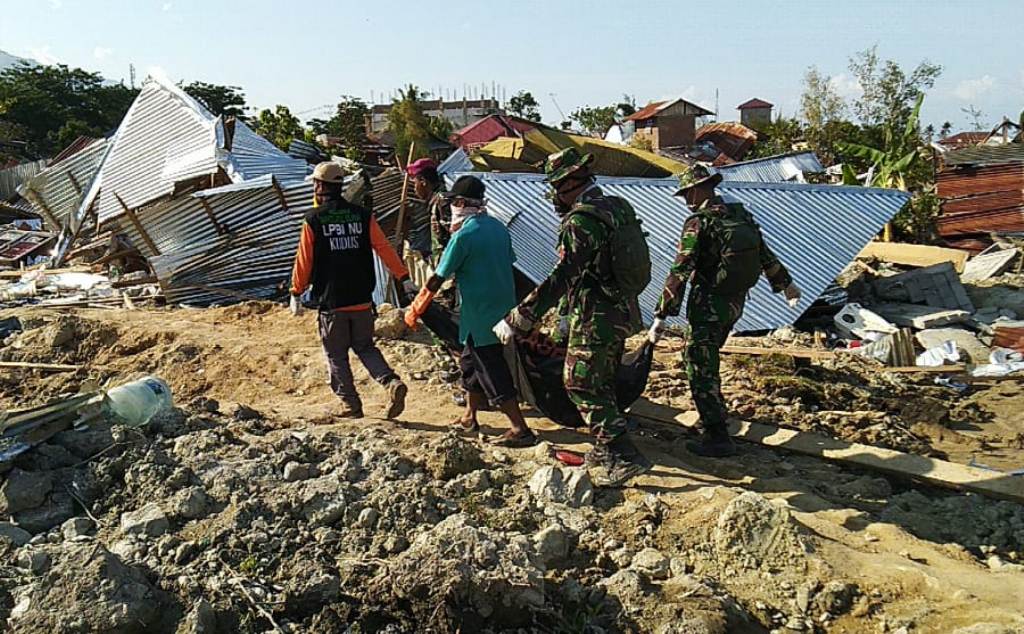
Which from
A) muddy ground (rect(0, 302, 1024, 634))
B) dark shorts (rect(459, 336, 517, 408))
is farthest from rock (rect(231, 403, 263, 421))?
dark shorts (rect(459, 336, 517, 408))

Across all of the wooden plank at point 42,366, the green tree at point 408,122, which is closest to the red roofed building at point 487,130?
the green tree at point 408,122

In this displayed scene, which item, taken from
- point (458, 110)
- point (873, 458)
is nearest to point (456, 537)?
point (873, 458)

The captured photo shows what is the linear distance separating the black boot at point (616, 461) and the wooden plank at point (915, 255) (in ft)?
29.1

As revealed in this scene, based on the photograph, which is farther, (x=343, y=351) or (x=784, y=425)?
(x=784, y=425)

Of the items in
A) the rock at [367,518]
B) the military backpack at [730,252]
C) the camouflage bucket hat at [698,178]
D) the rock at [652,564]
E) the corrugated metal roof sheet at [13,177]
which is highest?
the camouflage bucket hat at [698,178]

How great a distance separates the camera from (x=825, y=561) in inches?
130

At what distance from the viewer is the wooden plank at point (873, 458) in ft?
13.9

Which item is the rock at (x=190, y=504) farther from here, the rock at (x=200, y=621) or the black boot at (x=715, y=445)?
the black boot at (x=715, y=445)

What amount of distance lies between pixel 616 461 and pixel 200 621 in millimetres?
2257

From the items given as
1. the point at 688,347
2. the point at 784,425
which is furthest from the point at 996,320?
the point at 688,347

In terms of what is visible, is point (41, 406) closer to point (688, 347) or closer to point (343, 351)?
point (343, 351)

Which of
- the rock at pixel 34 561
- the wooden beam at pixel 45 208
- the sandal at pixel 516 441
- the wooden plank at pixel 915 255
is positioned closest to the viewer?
the rock at pixel 34 561

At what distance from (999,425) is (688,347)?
333 centimetres

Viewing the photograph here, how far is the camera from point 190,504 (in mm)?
3627
